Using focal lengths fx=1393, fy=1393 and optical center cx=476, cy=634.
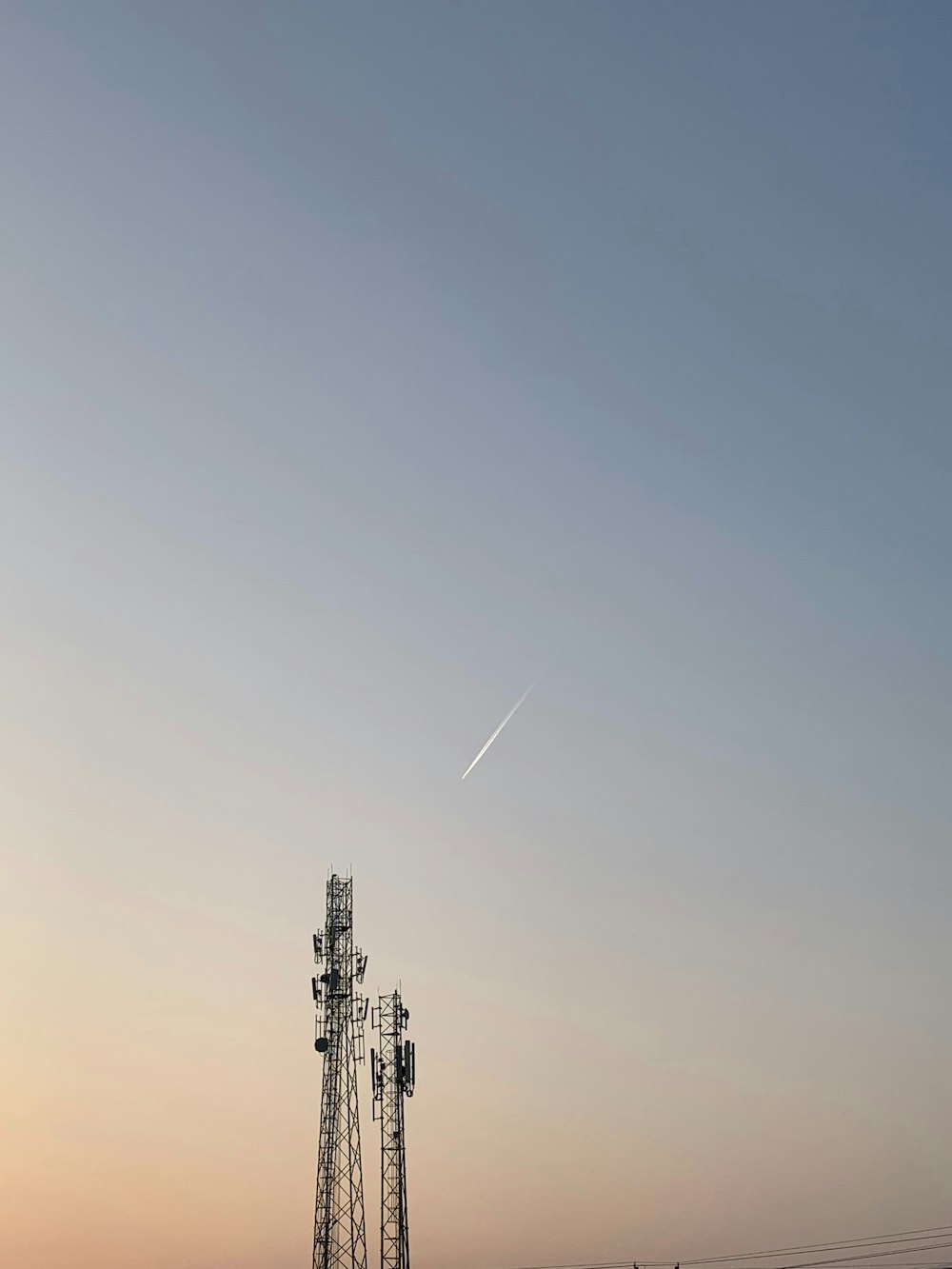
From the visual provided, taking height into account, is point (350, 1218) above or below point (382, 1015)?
below

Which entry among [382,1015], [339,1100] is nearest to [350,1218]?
[339,1100]

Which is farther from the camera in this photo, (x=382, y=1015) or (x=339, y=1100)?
(x=382, y=1015)


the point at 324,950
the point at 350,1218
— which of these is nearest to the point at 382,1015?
the point at 324,950

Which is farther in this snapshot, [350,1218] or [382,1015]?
[382,1015]

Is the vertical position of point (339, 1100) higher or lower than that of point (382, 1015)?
lower

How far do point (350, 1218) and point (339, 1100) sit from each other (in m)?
6.53

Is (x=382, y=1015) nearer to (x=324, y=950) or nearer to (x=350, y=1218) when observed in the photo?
(x=324, y=950)

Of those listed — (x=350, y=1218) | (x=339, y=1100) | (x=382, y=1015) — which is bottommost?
(x=350, y=1218)

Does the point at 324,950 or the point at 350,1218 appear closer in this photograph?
the point at 350,1218

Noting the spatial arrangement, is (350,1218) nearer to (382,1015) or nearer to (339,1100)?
(339,1100)

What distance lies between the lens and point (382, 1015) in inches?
3482

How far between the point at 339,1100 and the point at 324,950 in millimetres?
9331

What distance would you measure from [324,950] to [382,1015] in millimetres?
5755

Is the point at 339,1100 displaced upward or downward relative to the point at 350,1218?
upward
